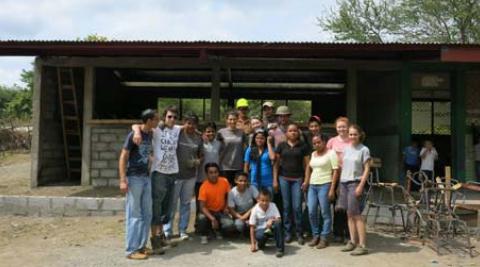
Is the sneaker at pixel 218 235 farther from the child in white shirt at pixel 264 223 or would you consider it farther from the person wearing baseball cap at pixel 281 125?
the person wearing baseball cap at pixel 281 125

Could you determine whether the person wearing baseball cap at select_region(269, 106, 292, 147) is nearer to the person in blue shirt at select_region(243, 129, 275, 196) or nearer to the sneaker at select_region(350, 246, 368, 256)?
the person in blue shirt at select_region(243, 129, 275, 196)

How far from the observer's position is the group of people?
20.6 feet

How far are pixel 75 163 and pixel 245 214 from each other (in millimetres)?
6622

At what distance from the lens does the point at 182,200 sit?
277 inches

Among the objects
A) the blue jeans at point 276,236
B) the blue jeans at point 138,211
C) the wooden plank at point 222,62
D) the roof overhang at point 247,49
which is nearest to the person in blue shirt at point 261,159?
the blue jeans at point 276,236

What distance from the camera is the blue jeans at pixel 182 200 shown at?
692 cm

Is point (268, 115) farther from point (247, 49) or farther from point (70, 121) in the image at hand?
point (70, 121)

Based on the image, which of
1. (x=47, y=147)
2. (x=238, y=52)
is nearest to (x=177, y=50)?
(x=238, y=52)

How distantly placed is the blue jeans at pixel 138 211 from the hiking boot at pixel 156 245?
0.53 feet

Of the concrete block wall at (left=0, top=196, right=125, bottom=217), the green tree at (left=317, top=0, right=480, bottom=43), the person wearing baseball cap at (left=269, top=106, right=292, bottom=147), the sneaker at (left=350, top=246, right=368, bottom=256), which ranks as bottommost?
the sneaker at (left=350, top=246, right=368, bottom=256)

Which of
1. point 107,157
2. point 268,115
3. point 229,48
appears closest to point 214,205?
point 268,115

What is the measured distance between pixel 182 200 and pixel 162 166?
747 millimetres

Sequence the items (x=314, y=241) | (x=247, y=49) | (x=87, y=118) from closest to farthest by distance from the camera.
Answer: (x=314, y=241) → (x=247, y=49) → (x=87, y=118)

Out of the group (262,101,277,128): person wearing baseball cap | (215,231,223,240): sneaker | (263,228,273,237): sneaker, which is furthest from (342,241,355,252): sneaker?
(262,101,277,128): person wearing baseball cap
